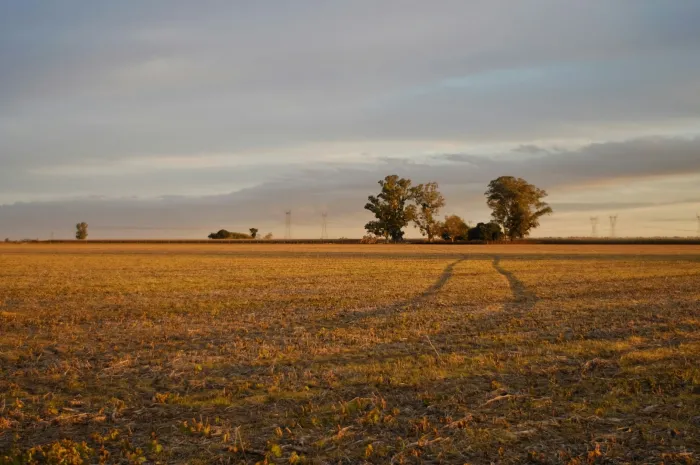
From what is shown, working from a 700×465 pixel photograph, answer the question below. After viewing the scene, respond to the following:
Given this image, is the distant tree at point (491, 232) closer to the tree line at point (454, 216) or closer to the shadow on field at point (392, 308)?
the tree line at point (454, 216)

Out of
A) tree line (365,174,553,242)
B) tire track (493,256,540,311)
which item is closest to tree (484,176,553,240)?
tree line (365,174,553,242)

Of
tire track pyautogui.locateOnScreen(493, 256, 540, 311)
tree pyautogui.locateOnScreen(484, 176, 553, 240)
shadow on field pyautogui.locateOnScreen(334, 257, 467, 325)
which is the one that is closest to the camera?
shadow on field pyautogui.locateOnScreen(334, 257, 467, 325)

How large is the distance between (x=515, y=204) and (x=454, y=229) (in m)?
17.4

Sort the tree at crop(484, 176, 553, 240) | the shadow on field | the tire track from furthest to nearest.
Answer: the tree at crop(484, 176, 553, 240) < the tire track < the shadow on field

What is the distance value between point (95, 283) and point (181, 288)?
6594 mm

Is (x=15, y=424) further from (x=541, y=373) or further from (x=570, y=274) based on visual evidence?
(x=570, y=274)

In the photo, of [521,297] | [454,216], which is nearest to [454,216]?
[454,216]

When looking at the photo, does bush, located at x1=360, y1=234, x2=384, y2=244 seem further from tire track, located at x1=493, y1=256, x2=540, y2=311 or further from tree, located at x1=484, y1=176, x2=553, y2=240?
tire track, located at x1=493, y1=256, x2=540, y2=311

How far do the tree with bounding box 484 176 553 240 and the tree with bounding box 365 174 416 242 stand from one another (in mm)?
22079

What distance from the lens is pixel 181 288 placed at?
1196 inches

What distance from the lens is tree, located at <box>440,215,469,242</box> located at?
146875 millimetres

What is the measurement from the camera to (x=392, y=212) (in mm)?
151375

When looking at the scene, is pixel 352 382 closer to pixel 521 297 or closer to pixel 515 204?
pixel 521 297

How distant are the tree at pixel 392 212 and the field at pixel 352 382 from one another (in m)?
127
